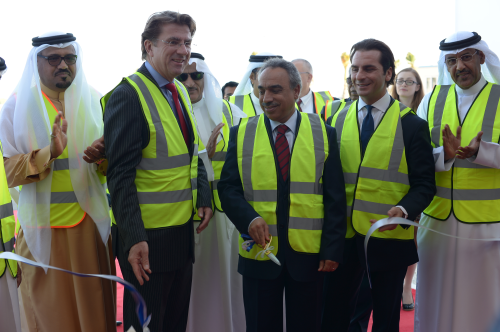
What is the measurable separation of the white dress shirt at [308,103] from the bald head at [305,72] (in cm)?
4

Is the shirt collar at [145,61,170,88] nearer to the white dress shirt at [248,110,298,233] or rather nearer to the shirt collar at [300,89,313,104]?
the white dress shirt at [248,110,298,233]

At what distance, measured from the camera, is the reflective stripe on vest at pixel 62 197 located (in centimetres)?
253

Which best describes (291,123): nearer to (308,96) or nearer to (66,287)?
(66,287)

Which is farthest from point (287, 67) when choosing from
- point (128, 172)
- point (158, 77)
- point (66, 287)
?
point (66, 287)

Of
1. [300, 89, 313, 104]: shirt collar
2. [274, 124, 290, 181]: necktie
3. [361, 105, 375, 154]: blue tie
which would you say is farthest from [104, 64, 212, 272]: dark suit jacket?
[300, 89, 313, 104]: shirt collar

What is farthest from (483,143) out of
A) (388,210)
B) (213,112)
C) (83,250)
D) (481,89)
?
(83,250)

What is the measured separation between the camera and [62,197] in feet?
8.32

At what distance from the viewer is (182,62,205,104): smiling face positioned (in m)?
3.23

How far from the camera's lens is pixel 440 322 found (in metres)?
2.79

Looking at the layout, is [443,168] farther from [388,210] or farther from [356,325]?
[356,325]

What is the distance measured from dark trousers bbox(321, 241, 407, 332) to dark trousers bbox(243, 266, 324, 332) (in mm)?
387

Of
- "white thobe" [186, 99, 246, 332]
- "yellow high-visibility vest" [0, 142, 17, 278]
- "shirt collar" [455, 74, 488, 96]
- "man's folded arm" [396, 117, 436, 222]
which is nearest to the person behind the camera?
"man's folded arm" [396, 117, 436, 222]

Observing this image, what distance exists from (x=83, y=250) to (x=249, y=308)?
3.76 ft

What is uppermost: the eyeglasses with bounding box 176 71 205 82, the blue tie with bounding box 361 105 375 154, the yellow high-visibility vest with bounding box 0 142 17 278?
the eyeglasses with bounding box 176 71 205 82
